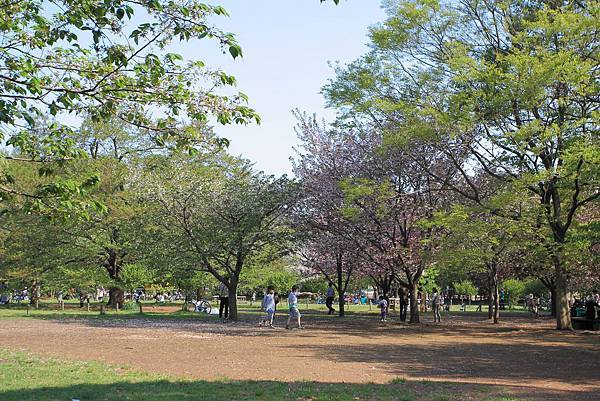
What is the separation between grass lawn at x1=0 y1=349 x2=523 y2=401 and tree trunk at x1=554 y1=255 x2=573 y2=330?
13957 millimetres

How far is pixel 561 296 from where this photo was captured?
22.8 m

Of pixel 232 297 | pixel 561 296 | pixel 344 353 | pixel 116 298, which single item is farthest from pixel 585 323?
pixel 116 298

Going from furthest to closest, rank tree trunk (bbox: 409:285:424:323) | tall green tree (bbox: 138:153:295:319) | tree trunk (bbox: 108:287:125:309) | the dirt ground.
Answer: tree trunk (bbox: 108:287:125:309) < tall green tree (bbox: 138:153:295:319) < tree trunk (bbox: 409:285:424:323) < the dirt ground

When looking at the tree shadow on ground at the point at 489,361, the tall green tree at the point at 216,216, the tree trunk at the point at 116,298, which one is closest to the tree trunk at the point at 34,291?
the tree trunk at the point at 116,298

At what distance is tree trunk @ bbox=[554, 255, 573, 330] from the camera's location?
22202mm

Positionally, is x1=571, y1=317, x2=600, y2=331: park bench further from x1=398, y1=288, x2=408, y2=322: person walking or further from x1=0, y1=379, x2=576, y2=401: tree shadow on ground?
x1=0, y1=379, x2=576, y2=401: tree shadow on ground

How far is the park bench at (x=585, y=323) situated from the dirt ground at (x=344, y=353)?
5.13ft

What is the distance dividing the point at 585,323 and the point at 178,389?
20.0 metres

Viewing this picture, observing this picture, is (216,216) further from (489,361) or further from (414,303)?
(489,361)

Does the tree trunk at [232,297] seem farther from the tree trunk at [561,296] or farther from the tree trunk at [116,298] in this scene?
the tree trunk at [561,296]

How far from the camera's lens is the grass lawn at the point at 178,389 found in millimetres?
8492

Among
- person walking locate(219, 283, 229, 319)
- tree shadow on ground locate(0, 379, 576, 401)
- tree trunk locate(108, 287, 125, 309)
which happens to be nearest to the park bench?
person walking locate(219, 283, 229, 319)

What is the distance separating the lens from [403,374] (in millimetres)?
11758

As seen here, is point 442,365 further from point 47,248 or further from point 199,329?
point 47,248
